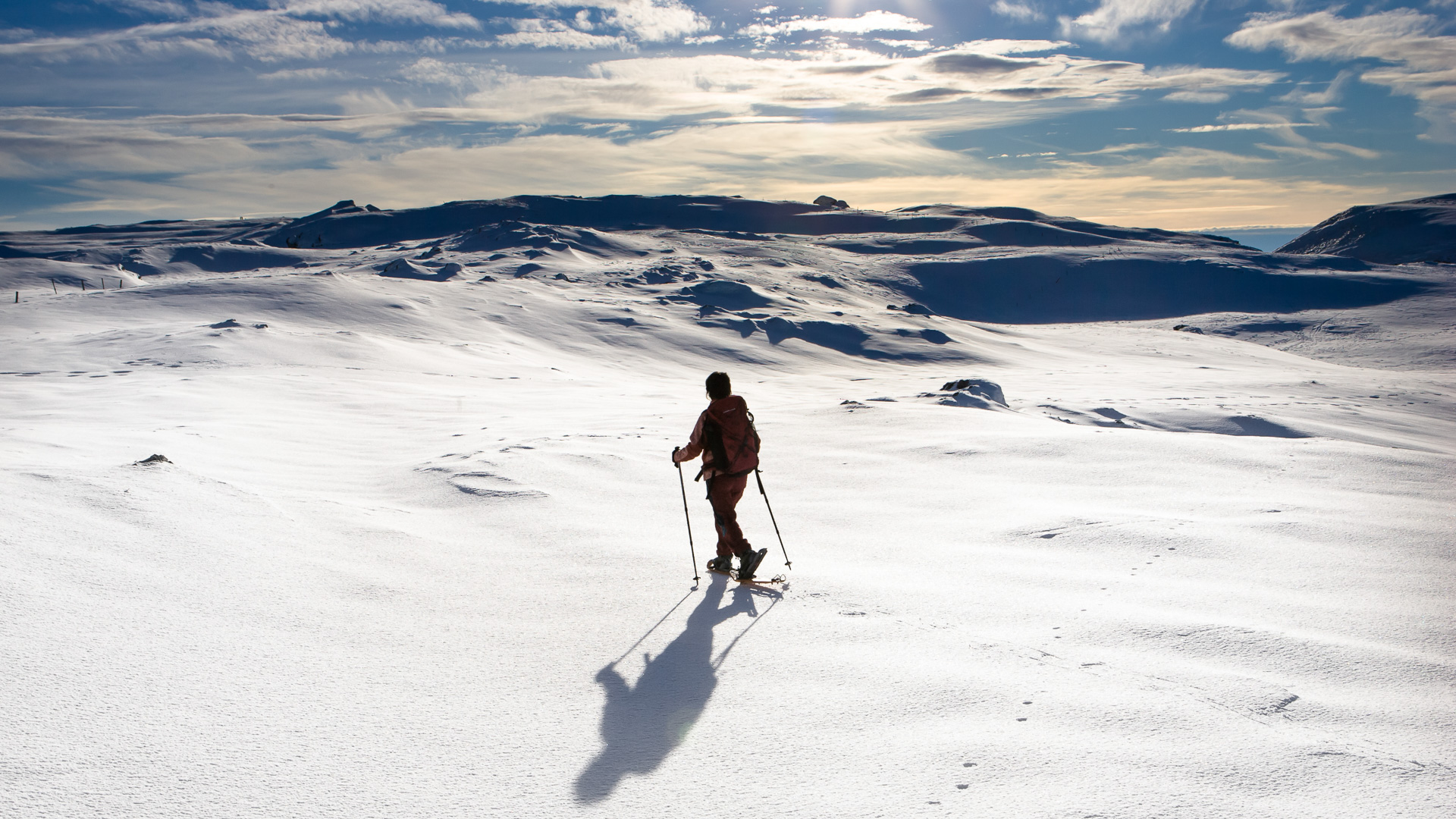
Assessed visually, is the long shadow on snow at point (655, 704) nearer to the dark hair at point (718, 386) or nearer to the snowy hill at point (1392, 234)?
the dark hair at point (718, 386)

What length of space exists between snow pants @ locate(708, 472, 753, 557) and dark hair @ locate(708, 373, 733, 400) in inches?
19.8

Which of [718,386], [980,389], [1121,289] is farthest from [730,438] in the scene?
[1121,289]

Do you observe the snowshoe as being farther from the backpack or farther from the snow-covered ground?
the backpack

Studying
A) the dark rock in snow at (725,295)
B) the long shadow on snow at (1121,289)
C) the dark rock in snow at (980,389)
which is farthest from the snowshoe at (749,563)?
the long shadow on snow at (1121,289)

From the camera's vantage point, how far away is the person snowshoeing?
17.2 feet

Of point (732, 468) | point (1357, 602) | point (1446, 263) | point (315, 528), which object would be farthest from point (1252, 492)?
point (1446, 263)

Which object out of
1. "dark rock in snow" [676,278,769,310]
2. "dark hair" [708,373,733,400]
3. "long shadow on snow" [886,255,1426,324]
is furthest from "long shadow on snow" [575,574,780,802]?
"long shadow on snow" [886,255,1426,324]

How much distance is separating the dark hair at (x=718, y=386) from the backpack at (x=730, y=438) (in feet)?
0.17

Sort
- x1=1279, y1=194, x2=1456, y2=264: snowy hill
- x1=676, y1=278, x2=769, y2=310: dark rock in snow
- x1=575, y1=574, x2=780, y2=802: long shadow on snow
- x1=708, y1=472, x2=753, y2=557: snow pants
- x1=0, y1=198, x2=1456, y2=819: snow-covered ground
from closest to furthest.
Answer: x1=0, y1=198, x2=1456, y2=819: snow-covered ground → x1=575, y1=574, x2=780, y2=802: long shadow on snow → x1=708, y1=472, x2=753, y2=557: snow pants → x1=676, y1=278, x2=769, y2=310: dark rock in snow → x1=1279, y1=194, x2=1456, y2=264: snowy hill

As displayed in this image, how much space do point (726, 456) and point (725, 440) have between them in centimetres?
10

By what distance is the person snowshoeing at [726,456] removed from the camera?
17.2 ft

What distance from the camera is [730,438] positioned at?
5.27 meters

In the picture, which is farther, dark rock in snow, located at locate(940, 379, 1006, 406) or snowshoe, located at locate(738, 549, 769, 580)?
dark rock in snow, located at locate(940, 379, 1006, 406)

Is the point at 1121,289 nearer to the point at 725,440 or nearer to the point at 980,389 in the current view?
the point at 980,389
